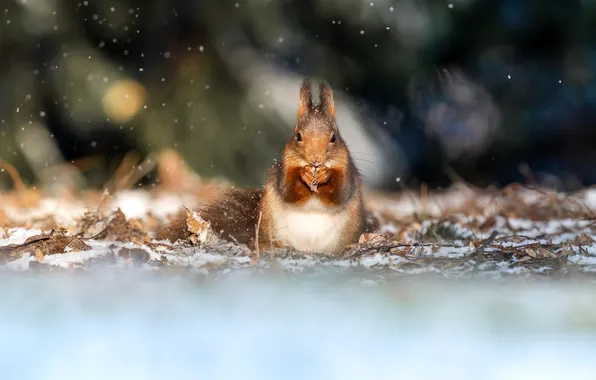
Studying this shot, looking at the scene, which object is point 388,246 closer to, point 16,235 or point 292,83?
point 16,235

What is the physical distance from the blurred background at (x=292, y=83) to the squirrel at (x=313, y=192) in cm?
243

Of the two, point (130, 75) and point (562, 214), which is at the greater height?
point (130, 75)

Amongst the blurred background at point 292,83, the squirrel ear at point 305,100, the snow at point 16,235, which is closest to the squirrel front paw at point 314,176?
the squirrel ear at point 305,100

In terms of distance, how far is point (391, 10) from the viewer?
14.8ft

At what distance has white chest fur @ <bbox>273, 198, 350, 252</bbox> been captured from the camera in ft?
6.17

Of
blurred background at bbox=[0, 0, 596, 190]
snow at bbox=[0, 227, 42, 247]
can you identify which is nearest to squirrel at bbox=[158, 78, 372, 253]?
snow at bbox=[0, 227, 42, 247]

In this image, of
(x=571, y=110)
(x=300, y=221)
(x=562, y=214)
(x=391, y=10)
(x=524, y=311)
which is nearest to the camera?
(x=524, y=311)

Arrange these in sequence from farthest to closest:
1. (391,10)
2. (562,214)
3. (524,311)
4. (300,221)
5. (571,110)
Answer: (571,110) < (391,10) < (562,214) < (300,221) < (524,311)

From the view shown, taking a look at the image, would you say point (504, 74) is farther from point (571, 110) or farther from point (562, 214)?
point (562, 214)

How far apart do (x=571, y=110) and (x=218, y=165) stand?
2156 mm

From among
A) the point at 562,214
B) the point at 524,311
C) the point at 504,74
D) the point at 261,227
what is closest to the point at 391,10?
the point at 504,74

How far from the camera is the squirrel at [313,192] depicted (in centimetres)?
188

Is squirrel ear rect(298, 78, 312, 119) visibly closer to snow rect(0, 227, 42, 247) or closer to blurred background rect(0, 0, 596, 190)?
snow rect(0, 227, 42, 247)

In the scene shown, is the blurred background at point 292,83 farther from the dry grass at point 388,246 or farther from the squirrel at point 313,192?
the squirrel at point 313,192
